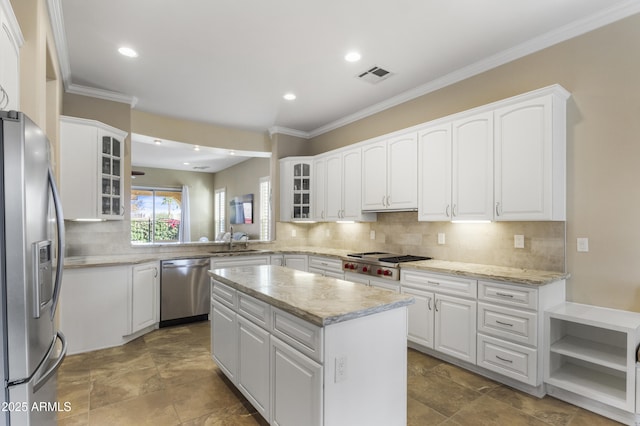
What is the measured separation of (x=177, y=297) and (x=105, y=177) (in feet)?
5.58

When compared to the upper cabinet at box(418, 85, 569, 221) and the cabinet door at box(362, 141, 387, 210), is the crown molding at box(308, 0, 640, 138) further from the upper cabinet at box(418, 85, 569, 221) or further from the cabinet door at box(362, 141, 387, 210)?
the cabinet door at box(362, 141, 387, 210)

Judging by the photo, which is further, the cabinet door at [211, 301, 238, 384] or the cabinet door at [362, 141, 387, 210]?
the cabinet door at [362, 141, 387, 210]

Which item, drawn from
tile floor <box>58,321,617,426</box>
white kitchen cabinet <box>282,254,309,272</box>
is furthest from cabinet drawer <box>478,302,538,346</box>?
white kitchen cabinet <box>282,254,309,272</box>

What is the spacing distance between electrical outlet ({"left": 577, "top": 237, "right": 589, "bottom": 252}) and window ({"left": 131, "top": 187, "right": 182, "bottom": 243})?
9289mm

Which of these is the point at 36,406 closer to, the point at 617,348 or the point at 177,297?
the point at 177,297

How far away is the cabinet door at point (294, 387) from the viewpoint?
1.56 metres

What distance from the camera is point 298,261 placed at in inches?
196

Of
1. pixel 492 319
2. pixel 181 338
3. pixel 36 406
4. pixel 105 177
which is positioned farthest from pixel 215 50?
pixel 492 319

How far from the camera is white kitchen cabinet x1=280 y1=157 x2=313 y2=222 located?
209 inches

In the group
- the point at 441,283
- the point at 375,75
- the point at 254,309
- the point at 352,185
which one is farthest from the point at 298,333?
the point at 352,185

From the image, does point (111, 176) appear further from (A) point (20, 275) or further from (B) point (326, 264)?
(A) point (20, 275)

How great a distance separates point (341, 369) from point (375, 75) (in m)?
3.04

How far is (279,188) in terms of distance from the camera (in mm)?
5516

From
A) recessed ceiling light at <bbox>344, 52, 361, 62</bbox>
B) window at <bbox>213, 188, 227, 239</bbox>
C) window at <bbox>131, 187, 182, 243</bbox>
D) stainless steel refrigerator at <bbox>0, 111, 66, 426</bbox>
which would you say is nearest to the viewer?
stainless steel refrigerator at <bbox>0, 111, 66, 426</bbox>
